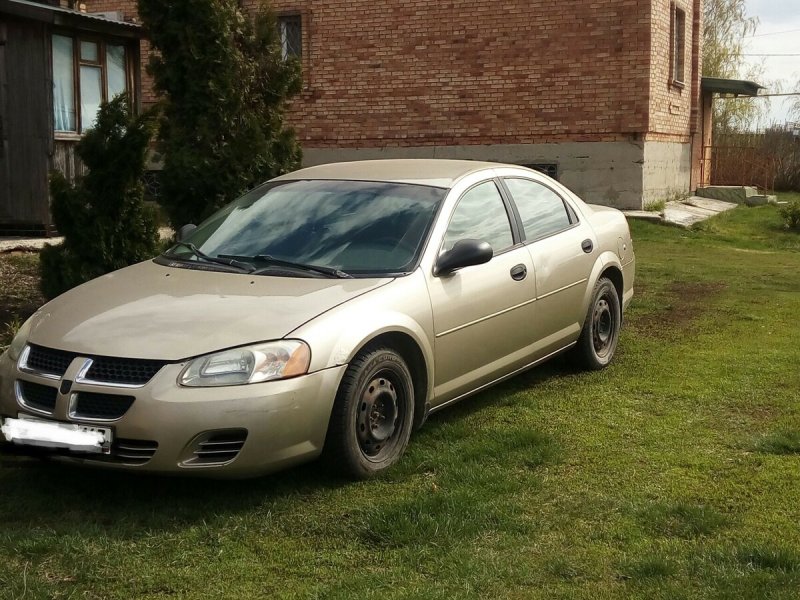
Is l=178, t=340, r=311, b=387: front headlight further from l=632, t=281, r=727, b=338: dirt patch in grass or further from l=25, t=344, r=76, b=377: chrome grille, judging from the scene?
l=632, t=281, r=727, b=338: dirt patch in grass

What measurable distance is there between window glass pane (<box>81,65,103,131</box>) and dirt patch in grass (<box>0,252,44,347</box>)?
3.26 m

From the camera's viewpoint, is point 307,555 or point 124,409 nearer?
point 307,555

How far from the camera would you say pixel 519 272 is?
5879 mm

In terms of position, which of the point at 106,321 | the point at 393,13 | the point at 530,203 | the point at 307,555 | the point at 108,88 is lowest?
the point at 307,555

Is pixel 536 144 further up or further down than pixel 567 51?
further down

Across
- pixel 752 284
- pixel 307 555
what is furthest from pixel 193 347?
pixel 752 284

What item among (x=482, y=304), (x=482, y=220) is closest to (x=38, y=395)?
(x=482, y=304)

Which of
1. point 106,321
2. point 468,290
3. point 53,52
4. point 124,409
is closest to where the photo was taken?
point 124,409

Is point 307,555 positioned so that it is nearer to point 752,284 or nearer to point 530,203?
point 530,203

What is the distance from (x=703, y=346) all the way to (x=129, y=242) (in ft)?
14.9

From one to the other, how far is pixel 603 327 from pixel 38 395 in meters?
4.02

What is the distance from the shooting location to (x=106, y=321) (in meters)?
4.57

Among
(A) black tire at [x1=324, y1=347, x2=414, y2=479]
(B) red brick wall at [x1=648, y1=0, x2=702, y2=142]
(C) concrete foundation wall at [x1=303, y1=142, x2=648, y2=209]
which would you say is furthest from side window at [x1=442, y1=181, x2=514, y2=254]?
(B) red brick wall at [x1=648, y1=0, x2=702, y2=142]

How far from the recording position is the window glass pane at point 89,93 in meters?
14.3
